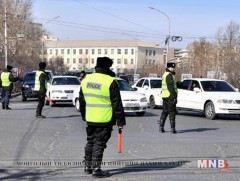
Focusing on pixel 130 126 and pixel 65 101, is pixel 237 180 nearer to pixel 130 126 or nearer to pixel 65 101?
pixel 130 126

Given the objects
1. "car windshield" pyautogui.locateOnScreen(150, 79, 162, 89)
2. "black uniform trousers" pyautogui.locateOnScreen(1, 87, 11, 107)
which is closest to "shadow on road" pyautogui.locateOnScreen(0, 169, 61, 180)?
A: "black uniform trousers" pyautogui.locateOnScreen(1, 87, 11, 107)

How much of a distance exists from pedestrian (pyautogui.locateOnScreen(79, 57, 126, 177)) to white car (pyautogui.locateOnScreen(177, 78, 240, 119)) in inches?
448

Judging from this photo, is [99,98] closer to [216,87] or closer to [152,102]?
[216,87]

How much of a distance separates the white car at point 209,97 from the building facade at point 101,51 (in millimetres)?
Answer: 128066

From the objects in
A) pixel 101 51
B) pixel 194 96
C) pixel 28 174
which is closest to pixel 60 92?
pixel 194 96

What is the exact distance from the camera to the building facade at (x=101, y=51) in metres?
152

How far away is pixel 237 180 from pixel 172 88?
6.21 meters

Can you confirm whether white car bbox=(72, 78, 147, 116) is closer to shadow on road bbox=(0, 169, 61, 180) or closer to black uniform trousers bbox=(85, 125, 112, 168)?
shadow on road bbox=(0, 169, 61, 180)

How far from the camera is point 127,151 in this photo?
34.0 feet

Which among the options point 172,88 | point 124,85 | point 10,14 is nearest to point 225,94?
point 124,85

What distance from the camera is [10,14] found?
212 feet

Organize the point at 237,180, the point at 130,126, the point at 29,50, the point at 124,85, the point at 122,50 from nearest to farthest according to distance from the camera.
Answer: the point at 237,180 < the point at 130,126 < the point at 124,85 < the point at 29,50 < the point at 122,50

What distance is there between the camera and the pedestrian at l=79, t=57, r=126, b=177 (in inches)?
298

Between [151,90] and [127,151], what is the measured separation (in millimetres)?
13749
